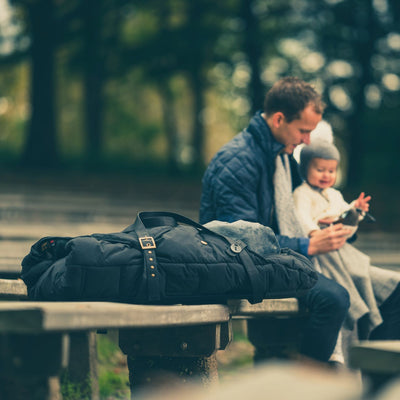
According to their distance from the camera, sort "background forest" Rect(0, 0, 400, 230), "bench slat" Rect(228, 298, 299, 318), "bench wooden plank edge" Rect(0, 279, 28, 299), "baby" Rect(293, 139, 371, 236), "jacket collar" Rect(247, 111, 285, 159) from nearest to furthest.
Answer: "bench slat" Rect(228, 298, 299, 318) → "bench wooden plank edge" Rect(0, 279, 28, 299) → "jacket collar" Rect(247, 111, 285, 159) → "baby" Rect(293, 139, 371, 236) → "background forest" Rect(0, 0, 400, 230)

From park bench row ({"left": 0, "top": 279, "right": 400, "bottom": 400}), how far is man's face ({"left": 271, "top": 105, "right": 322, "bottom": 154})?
1041 mm

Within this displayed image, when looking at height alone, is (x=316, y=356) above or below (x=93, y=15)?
below

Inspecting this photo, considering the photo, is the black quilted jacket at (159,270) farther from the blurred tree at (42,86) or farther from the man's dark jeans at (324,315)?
the blurred tree at (42,86)

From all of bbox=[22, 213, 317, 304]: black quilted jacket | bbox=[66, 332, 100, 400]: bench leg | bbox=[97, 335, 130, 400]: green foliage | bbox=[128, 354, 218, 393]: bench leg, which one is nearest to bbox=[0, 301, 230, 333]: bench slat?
bbox=[22, 213, 317, 304]: black quilted jacket

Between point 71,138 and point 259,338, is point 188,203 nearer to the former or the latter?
point 259,338

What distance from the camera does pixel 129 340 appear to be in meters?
3.38

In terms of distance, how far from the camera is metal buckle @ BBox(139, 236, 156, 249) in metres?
3.23

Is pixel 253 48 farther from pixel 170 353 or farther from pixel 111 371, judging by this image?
pixel 170 353

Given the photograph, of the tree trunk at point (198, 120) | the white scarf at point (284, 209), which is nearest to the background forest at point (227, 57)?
the tree trunk at point (198, 120)

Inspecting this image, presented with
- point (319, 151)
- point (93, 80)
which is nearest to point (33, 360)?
point (319, 151)

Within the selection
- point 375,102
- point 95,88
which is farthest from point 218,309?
point 95,88

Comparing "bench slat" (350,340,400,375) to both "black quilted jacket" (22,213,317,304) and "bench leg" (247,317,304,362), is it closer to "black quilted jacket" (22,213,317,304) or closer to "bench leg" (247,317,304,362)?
"black quilted jacket" (22,213,317,304)

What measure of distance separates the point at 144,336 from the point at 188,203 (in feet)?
50.0

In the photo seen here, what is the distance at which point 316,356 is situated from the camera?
4367 millimetres
